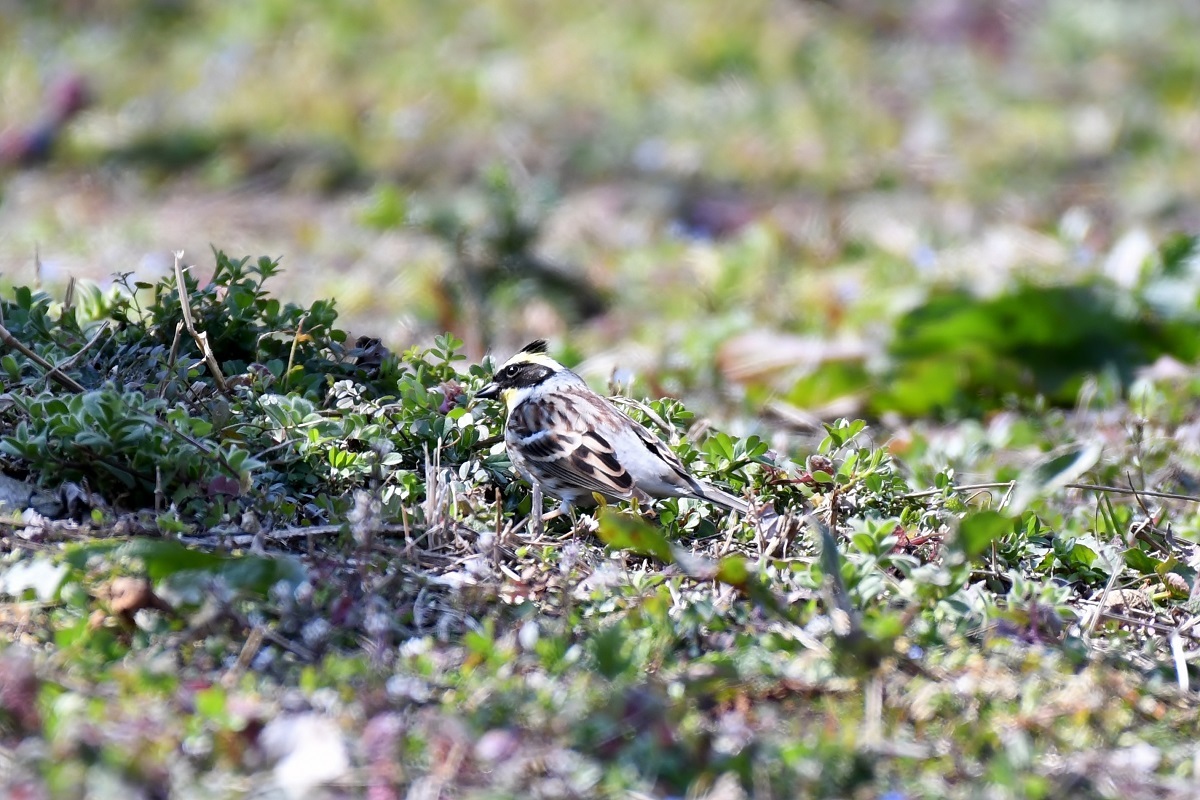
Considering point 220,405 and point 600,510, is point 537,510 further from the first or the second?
point 220,405

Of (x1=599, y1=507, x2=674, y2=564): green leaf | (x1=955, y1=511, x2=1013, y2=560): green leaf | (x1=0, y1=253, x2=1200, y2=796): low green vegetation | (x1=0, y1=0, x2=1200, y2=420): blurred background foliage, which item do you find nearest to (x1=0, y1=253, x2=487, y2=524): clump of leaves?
(x1=0, y1=253, x2=1200, y2=796): low green vegetation

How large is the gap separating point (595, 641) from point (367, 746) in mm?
585

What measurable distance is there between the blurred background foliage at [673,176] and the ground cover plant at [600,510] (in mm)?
44

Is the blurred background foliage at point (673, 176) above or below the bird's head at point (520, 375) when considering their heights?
above

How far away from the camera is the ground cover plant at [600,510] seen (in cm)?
302

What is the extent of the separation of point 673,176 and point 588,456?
6.74 meters

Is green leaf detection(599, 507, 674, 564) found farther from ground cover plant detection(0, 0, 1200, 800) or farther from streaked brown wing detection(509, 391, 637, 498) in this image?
streaked brown wing detection(509, 391, 637, 498)

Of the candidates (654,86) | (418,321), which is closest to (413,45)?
(654,86)

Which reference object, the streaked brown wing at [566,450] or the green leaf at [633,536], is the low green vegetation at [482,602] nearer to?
the green leaf at [633,536]

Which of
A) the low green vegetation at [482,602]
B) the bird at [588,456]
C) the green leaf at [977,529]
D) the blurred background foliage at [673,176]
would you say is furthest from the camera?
the blurred background foliage at [673,176]

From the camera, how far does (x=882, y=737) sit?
3135 millimetres

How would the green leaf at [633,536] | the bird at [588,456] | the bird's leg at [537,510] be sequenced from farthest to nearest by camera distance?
the bird at [588,456] → the bird's leg at [537,510] → the green leaf at [633,536]

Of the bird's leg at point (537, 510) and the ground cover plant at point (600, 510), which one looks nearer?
the ground cover plant at point (600, 510)

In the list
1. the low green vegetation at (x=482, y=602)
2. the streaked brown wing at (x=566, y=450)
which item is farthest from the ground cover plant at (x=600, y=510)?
the streaked brown wing at (x=566, y=450)
